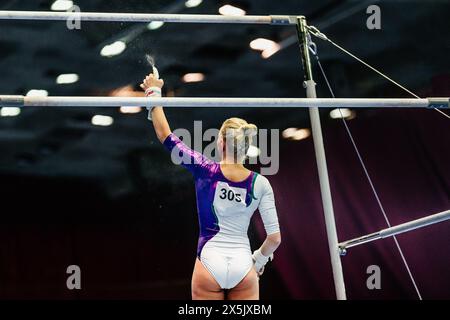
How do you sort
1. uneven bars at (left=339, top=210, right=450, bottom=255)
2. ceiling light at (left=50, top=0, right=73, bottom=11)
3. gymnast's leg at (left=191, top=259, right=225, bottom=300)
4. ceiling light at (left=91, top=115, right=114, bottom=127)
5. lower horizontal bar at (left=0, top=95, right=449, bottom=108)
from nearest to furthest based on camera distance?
lower horizontal bar at (left=0, top=95, right=449, bottom=108)
gymnast's leg at (left=191, top=259, right=225, bottom=300)
uneven bars at (left=339, top=210, right=450, bottom=255)
ceiling light at (left=50, top=0, right=73, bottom=11)
ceiling light at (left=91, top=115, right=114, bottom=127)

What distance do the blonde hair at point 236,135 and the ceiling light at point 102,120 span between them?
2.72 m

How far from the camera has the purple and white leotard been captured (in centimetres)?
326

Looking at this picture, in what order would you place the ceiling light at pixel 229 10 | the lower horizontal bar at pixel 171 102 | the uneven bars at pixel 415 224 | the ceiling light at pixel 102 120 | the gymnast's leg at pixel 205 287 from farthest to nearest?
the ceiling light at pixel 102 120 < the ceiling light at pixel 229 10 < the uneven bars at pixel 415 224 < the gymnast's leg at pixel 205 287 < the lower horizontal bar at pixel 171 102

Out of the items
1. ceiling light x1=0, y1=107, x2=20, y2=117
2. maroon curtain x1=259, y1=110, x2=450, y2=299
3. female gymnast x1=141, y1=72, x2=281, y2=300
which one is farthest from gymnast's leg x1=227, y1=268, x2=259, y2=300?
ceiling light x1=0, y1=107, x2=20, y2=117

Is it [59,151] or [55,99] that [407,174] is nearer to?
[59,151]

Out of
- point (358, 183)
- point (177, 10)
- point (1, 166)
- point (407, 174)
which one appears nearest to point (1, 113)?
point (1, 166)

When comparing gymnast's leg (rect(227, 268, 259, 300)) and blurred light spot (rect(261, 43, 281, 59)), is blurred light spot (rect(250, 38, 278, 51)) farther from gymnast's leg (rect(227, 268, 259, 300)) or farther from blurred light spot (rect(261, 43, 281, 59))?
gymnast's leg (rect(227, 268, 259, 300))

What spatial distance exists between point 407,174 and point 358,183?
39cm

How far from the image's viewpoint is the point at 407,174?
568cm

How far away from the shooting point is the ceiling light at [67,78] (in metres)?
5.73

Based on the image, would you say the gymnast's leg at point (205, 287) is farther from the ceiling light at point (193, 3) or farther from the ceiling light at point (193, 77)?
the ceiling light at point (193, 3)

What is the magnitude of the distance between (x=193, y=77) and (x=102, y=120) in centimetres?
82

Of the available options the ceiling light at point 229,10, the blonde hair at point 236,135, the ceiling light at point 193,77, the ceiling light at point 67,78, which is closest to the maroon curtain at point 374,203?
the ceiling light at point 193,77

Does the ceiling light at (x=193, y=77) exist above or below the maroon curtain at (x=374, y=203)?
above
